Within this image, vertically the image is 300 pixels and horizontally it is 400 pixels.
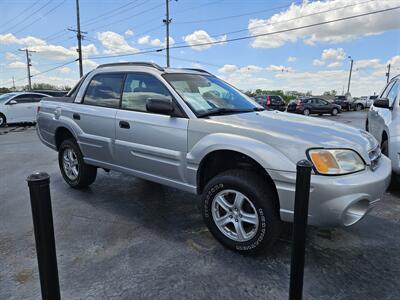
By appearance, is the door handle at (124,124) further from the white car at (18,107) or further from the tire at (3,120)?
the tire at (3,120)

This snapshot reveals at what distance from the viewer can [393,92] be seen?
546 cm

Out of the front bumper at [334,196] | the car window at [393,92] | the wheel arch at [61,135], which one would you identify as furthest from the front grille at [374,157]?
the wheel arch at [61,135]

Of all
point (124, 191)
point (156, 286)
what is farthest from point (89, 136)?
point (156, 286)

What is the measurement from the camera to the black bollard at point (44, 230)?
1406 mm

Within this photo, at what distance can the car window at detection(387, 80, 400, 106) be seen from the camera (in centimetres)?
511

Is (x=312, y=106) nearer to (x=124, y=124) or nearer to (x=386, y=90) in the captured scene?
(x=386, y=90)

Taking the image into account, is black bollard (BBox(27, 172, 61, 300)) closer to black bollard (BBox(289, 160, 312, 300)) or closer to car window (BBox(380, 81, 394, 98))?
black bollard (BBox(289, 160, 312, 300))

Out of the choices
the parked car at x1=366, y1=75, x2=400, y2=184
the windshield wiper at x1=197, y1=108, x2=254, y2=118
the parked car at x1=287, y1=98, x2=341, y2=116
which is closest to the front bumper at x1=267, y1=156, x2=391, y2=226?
the windshield wiper at x1=197, y1=108, x2=254, y2=118

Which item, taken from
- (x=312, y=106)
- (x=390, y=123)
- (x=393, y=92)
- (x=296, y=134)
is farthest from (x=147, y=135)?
(x=312, y=106)

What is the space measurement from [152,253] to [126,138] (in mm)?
1421

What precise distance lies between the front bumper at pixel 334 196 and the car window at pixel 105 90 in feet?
7.67

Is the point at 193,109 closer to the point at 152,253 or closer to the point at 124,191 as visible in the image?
the point at 152,253

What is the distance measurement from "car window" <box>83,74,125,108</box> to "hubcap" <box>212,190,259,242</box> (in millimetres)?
1889

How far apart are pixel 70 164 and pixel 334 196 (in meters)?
3.74
